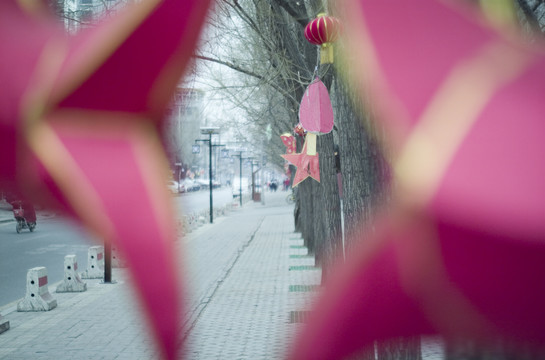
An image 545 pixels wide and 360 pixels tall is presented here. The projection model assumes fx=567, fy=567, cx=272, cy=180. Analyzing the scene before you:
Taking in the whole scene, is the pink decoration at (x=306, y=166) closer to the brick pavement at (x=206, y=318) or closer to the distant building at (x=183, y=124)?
the brick pavement at (x=206, y=318)

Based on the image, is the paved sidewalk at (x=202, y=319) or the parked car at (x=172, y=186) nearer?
the parked car at (x=172, y=186)

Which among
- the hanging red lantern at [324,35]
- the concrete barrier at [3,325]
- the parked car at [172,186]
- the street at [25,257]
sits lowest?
the street at [25,257]

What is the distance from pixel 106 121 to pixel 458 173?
0.70 metres

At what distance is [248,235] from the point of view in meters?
17.2

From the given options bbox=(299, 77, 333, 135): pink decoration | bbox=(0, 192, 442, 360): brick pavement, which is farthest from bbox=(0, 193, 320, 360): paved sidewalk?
bbox=(299, 77, 333, 135): pink decoration

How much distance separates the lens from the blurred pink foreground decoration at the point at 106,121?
925 mm

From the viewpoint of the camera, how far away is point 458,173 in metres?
1.17

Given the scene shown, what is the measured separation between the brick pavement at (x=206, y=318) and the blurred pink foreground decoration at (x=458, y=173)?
0.23 metres

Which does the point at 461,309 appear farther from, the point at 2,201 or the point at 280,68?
the point at 280,68

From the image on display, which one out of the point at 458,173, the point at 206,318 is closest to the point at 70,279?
the point at 206,318

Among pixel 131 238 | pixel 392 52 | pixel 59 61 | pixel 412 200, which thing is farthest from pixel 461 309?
pixel 59 61

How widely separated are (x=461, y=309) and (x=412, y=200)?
0.27 m

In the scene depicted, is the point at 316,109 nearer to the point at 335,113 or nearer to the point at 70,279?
the point at 335,113

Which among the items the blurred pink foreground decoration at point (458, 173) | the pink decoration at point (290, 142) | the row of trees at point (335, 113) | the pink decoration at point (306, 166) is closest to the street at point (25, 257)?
the pink decoration at point (306, 166)
